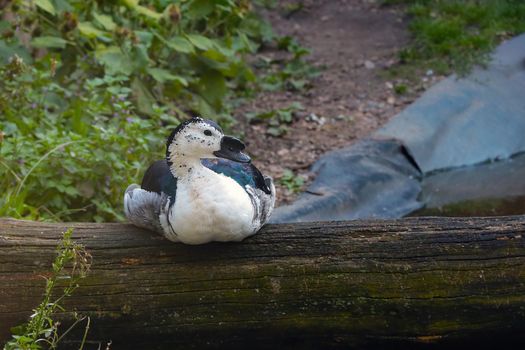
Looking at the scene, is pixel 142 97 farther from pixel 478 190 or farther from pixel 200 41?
pixel 478 190

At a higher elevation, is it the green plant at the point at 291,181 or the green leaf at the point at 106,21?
the green leaf at the point at 106,21

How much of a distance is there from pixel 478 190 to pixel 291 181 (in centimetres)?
128

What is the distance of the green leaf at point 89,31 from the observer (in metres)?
5.63

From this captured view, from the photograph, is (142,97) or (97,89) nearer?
(97,89)

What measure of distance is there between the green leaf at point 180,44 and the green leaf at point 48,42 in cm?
68

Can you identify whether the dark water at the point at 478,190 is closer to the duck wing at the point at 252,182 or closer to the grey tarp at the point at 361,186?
the grey tarp at the point at 361,186

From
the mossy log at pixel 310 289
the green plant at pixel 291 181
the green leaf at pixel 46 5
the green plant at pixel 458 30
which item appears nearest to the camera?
the mossy log at pixel 310 289

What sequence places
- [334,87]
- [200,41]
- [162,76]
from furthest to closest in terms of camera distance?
[334,87] → [200,41] → [162,76]

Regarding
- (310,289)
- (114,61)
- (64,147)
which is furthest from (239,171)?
(114,61)

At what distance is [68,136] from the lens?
494 centimetres

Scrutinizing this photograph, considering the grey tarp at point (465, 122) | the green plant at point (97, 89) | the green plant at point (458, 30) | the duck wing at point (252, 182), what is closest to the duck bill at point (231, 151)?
the duck wing at point (252, 182)

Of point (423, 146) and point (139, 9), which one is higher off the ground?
point (139, 9)

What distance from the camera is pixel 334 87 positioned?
25.7 feet

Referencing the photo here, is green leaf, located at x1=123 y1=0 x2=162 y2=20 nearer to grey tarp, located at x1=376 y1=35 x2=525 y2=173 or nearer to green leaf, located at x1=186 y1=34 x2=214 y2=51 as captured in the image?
green leaf, located at x1=186 y1=34 x2=214 y2=51
